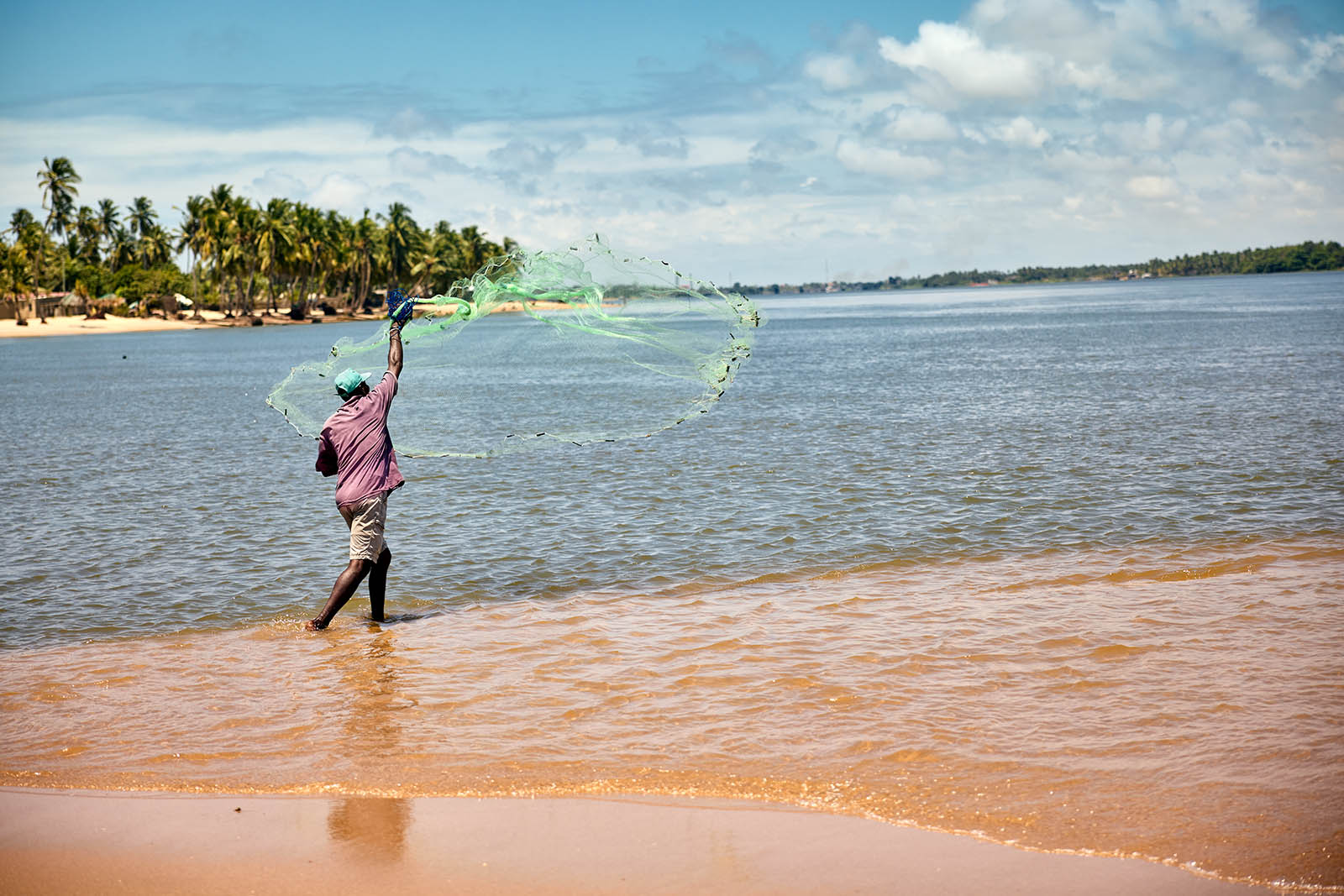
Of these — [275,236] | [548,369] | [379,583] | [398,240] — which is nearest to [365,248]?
[398,240]

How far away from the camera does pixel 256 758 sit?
5855 mm

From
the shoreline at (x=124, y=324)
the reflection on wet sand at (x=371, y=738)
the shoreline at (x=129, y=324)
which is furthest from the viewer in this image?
the shoreline at (x=129, y=324)

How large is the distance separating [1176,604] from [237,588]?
25.2 ft

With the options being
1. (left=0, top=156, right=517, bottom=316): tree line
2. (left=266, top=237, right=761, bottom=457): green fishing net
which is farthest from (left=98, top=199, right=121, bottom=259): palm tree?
(left=266, top=237, right=761, bottom=457): green fishing net

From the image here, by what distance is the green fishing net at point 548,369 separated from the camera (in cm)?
869

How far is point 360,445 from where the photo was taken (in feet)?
25.4

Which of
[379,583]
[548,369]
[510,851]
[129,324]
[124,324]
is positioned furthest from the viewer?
[129,324]

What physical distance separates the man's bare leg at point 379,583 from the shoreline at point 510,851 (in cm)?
295

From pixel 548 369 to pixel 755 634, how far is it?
38.9m

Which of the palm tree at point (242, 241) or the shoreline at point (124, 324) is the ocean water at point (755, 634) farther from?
the palm tree at point (242, 241)

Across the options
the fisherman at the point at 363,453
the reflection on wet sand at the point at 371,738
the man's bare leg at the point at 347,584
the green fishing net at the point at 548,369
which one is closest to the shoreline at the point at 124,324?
the green fishing net at the point at 548,369

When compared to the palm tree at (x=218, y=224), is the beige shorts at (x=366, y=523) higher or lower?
lower

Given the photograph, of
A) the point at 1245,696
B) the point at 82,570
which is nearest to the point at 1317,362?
the point at 1245,696

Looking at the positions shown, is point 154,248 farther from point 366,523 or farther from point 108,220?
point 366,523
